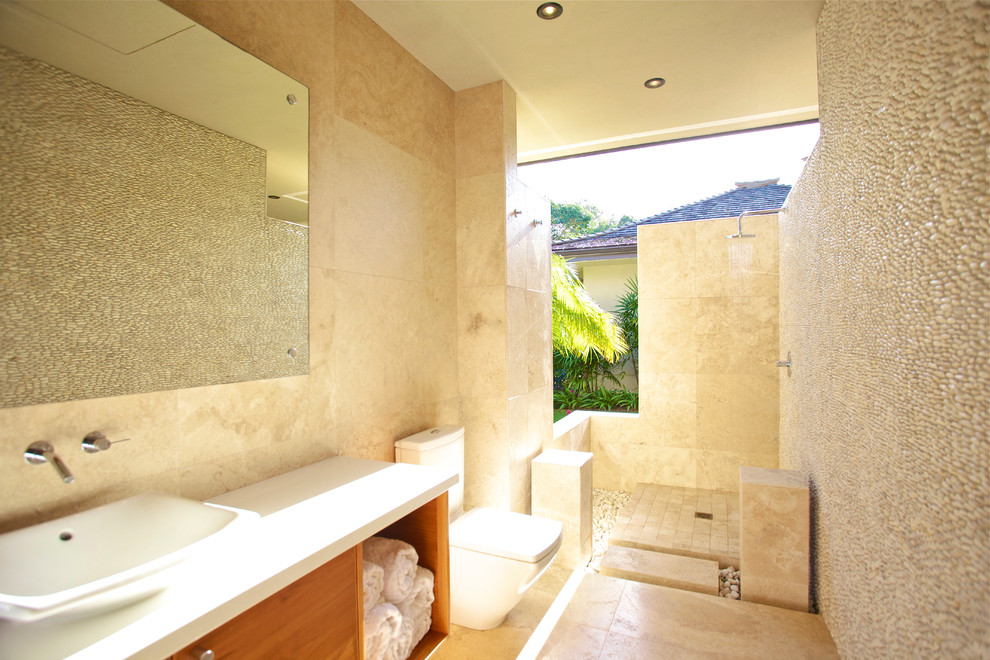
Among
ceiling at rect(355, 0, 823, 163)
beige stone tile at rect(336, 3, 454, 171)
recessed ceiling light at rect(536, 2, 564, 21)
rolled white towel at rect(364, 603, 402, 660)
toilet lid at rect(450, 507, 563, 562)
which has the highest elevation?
ceiling at rect(355, 0, 823, 163)

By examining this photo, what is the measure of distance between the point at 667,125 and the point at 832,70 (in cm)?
162

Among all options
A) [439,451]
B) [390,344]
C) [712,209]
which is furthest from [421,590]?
[712,209]

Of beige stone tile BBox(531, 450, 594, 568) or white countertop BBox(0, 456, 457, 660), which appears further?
beige stone tile BBox(531, 450, 594, 568)

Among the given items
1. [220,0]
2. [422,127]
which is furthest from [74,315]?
[422,127]

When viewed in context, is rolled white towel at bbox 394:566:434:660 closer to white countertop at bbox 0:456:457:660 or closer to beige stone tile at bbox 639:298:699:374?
white countertop at bbox 0:456:457:660

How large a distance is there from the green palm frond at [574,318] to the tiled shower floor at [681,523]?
1.62 m

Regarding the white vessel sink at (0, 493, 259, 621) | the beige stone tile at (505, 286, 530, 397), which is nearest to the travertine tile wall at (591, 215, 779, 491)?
the beige stone tile at (505, 286, 530, 397)

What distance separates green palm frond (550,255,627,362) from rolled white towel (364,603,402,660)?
3.63 meters

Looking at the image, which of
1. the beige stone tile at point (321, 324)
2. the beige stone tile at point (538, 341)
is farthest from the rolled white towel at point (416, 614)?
the beige stone tile at point (538, 341)

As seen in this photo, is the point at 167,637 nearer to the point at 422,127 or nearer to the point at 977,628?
the point at 977,628

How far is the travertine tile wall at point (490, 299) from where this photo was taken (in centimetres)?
272

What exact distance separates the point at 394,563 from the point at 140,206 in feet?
4.16

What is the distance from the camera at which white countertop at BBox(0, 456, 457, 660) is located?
0.80 metres

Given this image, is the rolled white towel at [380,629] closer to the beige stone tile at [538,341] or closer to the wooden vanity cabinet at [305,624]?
the wooden vanity cabinet at [305,624]
